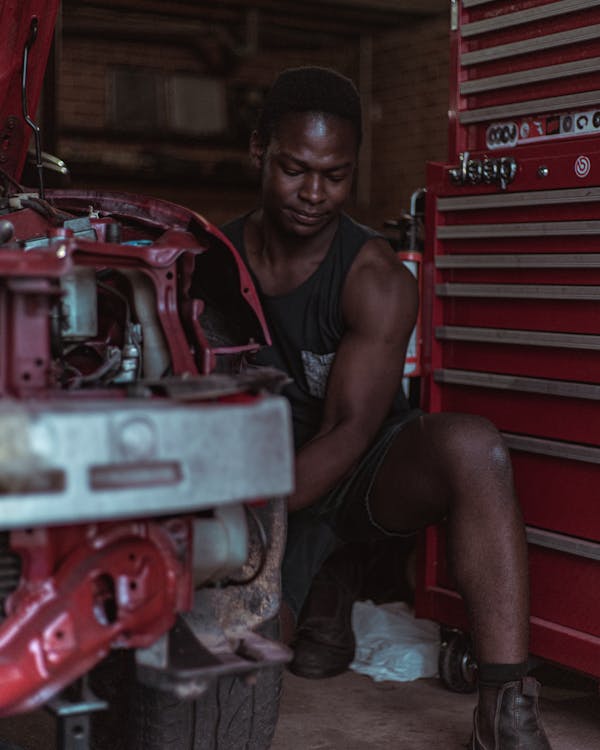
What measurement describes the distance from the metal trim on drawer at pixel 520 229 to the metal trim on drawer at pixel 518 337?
24 centimetres

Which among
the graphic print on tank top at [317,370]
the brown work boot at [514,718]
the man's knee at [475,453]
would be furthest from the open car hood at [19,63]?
the brown work boot at [514,718]

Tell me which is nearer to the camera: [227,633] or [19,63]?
[227,633]

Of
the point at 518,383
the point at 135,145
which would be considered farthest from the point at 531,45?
the point at 135,145

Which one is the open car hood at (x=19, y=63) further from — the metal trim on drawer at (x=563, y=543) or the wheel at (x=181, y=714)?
the metal trim on drawer at (x=563, y=543)

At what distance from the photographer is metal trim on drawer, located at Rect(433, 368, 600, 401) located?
8.71ft

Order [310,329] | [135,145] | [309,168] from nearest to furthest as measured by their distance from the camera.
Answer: [309,168], [310,329], [135,145]

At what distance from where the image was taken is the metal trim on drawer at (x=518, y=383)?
2.65 metres

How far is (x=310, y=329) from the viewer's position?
9.13 feet

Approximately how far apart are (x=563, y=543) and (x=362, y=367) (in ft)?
2.13

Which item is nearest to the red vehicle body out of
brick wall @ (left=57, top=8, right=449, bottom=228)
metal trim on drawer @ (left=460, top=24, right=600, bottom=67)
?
metal trim on drawer @ (left=460, top=24, right=600, bottom=67)

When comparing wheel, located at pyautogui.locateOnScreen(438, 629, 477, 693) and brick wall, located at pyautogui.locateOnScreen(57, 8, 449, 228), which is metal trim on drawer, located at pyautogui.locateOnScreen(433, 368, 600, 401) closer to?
wheel, located at pyautogui.locateOnScreen(438, 629, 477, 693)

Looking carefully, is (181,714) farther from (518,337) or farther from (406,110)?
(406,110)

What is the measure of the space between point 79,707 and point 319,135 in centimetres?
150

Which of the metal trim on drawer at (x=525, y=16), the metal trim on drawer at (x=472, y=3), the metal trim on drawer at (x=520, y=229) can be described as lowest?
the metal trim on drawer at (x=520, y=229)
